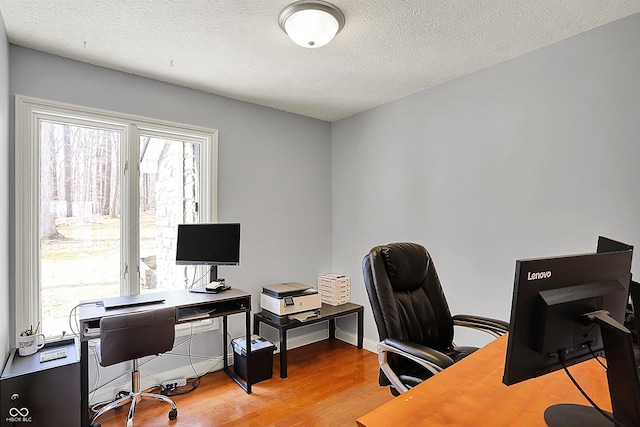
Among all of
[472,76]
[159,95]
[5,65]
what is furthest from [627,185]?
[5,65]

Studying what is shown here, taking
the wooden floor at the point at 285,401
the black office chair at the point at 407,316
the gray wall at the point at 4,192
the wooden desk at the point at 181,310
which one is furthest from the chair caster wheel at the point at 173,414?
the black office chair at the point at 407,316

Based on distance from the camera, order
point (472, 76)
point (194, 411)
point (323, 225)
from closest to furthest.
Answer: point (194, 411) < point (472, 76) < point (323, 225)

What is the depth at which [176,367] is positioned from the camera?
2.96 metres

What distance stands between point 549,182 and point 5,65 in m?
3.55

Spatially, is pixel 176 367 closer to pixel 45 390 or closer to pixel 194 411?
pixel 194 411

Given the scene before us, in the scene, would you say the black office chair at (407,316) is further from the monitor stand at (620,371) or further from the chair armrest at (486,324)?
the monitor stand at (620,371)

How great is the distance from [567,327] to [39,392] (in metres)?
2.54

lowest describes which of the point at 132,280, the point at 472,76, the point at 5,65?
the point at 132,280

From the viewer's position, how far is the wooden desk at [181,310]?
2.12 meters

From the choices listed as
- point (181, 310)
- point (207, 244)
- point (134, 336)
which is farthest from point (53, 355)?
point (207, 244)

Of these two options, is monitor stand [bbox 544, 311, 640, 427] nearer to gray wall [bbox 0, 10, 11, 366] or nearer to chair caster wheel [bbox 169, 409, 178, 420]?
chair caster wheel [bbox 169, 409, 178, 420]

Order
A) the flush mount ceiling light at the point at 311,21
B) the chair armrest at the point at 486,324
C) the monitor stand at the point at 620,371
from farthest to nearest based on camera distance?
the chair armrest at the point at 486,324
the flush mount ceiling light at the point at 311,21
the monitor stand at the point at 620,371

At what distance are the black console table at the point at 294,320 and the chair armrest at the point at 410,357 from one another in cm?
150

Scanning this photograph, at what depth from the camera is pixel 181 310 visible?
8.55 feet
